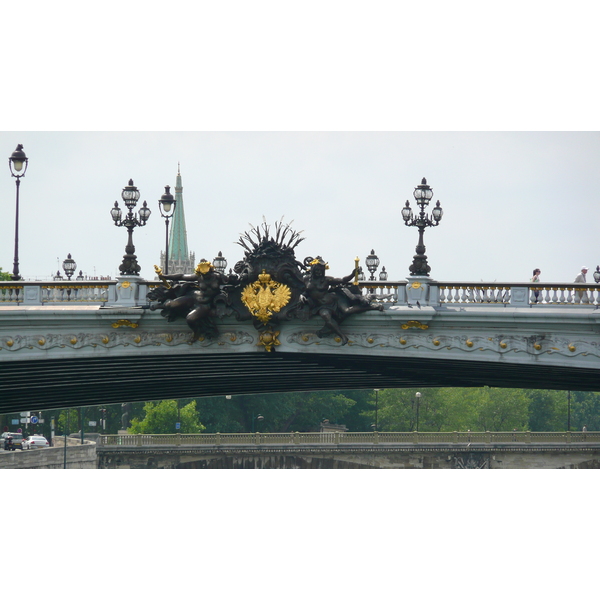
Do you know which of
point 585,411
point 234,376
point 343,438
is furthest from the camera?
point 585,411

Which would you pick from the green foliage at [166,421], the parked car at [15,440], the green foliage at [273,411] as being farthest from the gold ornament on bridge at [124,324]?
the green foliage at [273,411]

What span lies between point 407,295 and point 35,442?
5422 cm

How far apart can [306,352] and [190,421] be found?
2208 inches

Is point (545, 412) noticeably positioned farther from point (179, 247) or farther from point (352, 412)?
point (179, 247)

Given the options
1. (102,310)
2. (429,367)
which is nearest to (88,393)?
(102,310)

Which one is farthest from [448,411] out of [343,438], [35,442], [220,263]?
[220,263]

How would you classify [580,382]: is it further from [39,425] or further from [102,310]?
[39,425]

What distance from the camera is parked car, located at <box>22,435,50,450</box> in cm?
9288

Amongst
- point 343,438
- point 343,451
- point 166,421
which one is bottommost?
point 343,451

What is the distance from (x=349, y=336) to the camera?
4738 cm

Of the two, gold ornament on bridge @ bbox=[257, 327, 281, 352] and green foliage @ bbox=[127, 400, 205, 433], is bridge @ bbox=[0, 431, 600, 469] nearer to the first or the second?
green foliage @ bbox=[127, 400, 205, 433]

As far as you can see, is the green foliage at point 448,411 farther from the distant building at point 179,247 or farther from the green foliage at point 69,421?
the green foliage at point 69,421

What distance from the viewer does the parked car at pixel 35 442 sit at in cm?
9288

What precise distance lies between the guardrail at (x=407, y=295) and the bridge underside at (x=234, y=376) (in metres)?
2.44
